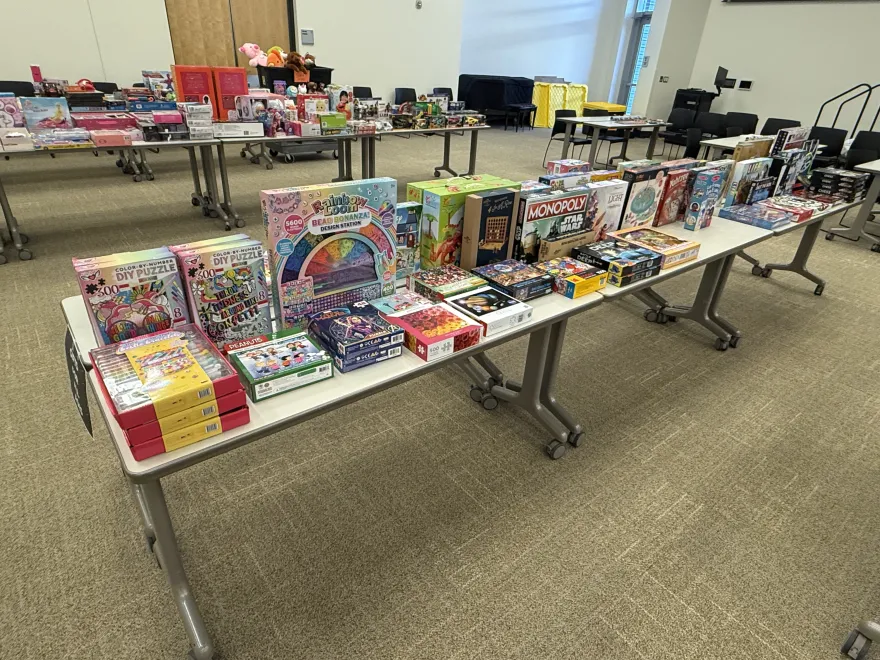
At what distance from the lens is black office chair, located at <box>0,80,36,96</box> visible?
5.95m

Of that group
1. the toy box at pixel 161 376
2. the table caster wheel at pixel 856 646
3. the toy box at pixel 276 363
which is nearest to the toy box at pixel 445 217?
the toy box at pixel 276 363

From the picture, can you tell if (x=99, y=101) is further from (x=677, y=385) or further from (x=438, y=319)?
(x=677, y=385)

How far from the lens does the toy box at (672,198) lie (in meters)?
2.41

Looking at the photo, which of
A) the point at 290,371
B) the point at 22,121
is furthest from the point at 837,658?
the point at 22,121

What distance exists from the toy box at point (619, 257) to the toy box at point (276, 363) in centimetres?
112

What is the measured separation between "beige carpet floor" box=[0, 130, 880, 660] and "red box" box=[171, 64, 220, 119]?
2.49m

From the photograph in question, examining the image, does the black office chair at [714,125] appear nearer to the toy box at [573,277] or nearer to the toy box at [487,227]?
the toy box at [573,277]

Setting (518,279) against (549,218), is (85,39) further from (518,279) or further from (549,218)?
(518,279)

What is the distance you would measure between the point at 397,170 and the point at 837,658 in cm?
628

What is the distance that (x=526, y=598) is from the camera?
1551 mm

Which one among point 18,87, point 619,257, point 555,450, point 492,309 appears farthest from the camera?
point 18,87

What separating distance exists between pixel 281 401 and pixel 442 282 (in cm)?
71

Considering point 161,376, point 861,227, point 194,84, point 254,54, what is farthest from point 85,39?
point 861,227

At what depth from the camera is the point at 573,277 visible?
5.90 feet
